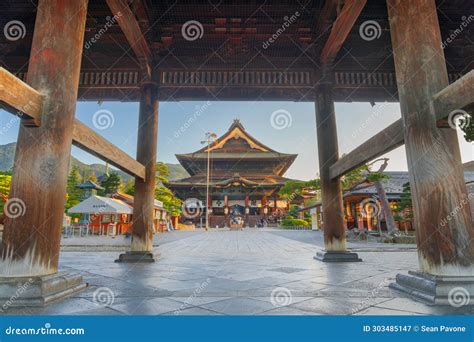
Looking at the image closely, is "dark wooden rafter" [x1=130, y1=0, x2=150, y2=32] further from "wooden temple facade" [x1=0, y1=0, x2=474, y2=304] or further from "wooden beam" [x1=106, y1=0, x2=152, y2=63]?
"wooden beam" [x1=106, y1=0, x2=152, y2=63]

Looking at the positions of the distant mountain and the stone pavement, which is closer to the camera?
the stone pavement

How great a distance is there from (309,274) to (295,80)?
11.9ft

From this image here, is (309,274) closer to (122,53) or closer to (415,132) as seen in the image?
(415,132)

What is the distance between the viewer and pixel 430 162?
2238 millimetres

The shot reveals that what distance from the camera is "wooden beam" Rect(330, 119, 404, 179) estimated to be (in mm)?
2729

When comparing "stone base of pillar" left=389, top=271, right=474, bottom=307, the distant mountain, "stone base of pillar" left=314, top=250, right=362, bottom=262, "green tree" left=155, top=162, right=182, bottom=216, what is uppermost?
the distant mountain

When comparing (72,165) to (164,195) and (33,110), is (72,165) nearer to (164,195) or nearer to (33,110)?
(164,195)

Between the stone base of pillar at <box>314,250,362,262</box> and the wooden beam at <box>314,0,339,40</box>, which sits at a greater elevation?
the wooden beam at <box>314,0,339,40</box>

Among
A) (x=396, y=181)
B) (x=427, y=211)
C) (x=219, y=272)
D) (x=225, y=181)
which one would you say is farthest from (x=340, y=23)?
(x=225, y=181)

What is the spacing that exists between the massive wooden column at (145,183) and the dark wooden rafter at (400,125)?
132 inches

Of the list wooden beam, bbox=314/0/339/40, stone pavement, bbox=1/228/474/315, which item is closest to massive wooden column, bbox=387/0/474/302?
stone pavement, bbox=1/228/474/315

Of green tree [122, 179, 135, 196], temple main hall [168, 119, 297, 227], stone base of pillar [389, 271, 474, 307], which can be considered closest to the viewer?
stone base of pillar [389, 271, 474, 307]

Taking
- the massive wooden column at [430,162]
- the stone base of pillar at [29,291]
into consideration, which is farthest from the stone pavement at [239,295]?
the massive wooden column at [430,162]

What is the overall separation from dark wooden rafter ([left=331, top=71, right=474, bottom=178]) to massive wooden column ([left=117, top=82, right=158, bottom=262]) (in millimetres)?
3361
